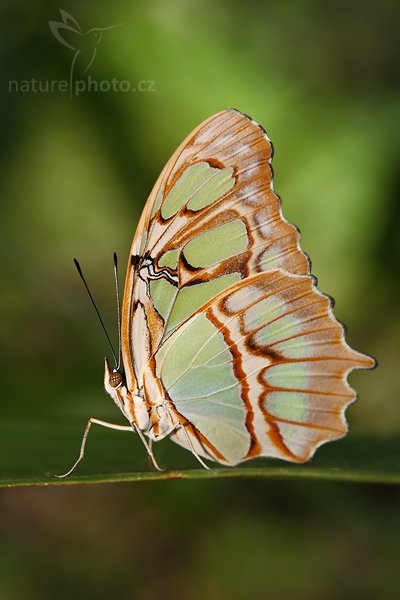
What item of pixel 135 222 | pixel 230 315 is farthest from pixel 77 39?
pixel 230 315

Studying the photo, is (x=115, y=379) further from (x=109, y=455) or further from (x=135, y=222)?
(x=135, y=222)

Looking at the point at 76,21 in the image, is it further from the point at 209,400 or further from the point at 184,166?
the point at 209,400

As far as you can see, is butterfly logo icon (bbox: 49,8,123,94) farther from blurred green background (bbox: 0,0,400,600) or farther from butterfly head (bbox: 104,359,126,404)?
butterfly head (bbox: 104,359,126,404)

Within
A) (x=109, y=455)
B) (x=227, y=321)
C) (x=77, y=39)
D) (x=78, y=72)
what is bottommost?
(x=109, y=455)

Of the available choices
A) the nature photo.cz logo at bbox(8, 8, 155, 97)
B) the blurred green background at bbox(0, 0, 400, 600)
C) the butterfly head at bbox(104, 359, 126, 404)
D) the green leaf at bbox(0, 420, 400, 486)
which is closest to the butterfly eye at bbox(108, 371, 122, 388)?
the butterfly head at bbox(104, 359, 126, 404)

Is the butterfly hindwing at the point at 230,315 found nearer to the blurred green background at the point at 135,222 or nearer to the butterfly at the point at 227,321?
the butterfly at the point at 227,321
